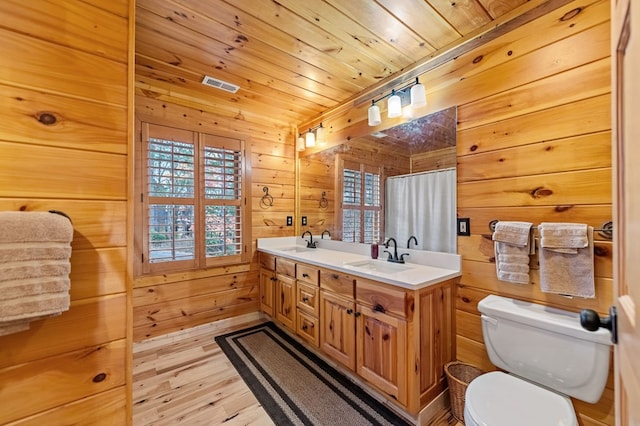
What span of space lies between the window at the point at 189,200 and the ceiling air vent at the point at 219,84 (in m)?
0.50

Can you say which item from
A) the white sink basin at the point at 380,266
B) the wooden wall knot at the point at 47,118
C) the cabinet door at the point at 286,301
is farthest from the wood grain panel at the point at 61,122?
the cabinet door at the point at 286,301

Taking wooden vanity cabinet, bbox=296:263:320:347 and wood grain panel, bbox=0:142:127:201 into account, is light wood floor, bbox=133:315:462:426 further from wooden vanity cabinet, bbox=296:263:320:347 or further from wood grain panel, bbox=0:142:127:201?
wood grain panel, bbox=0:142:127:201

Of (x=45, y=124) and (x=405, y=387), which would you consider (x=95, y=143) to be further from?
(x=405, y=387)

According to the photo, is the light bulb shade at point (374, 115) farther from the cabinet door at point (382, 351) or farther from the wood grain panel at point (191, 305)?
the wood grain panel at point (191, 305)

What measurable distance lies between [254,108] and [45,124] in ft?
7.39

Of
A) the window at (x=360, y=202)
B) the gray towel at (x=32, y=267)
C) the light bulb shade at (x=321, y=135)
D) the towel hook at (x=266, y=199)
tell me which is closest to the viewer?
the gray towel at (x=32, y=267)

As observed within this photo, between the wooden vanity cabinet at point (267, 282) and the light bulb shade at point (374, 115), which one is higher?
the light bulb shade at point (374, 115)

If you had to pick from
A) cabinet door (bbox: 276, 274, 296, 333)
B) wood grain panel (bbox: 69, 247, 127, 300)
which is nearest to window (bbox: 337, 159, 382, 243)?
cabinet door (bbox: 276, 274, 296, 333)

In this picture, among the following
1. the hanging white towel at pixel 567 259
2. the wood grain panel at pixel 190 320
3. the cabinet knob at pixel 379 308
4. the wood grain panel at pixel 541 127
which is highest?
the wood grain panel at pixel 541 127

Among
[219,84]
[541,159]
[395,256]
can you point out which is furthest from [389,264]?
[219,84]

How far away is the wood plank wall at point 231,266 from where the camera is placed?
2.44m

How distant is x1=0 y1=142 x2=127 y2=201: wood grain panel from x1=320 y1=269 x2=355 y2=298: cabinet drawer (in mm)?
1406

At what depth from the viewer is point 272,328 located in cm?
284

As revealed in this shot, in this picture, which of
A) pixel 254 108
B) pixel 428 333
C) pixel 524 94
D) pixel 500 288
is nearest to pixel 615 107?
pixel 524 94
